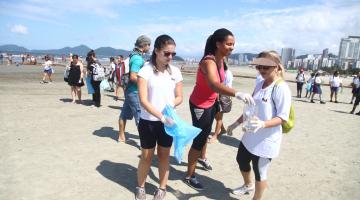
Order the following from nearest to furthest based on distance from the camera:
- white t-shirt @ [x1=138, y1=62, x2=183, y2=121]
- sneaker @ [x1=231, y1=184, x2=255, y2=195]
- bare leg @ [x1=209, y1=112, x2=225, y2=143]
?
1. white t-shirt @ [x1=138, y1=62, x2=183, y2=121]
2. sneaker @ [x1=231, y1=184, x2=255, y2=195]
3. bare leg @ [x1=209, y1=112, x2=225, y2=143]

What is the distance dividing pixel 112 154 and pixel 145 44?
6.89 feet

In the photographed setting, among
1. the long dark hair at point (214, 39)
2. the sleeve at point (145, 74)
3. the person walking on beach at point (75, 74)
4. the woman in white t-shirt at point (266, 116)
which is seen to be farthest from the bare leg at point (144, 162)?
the person walking on beach at point (75, 74)

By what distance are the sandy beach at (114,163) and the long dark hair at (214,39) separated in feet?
6.46

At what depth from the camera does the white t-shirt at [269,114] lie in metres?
3.16

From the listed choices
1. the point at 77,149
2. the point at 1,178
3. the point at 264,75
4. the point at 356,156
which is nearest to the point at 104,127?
the point at 77,149

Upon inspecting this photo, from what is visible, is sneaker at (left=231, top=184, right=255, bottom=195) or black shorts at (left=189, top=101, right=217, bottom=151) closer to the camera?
black shorts at (left=189, top=101, right=217, bottom=151)

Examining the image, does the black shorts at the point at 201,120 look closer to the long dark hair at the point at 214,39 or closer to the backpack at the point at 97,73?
the long dark hair at the point at 214,39

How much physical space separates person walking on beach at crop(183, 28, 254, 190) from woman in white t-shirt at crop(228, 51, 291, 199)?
0.45 m

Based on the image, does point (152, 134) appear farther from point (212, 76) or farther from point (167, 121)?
point (212, 76)

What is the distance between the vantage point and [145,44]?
557cm

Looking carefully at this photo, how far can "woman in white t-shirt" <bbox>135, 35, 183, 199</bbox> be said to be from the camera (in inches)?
138

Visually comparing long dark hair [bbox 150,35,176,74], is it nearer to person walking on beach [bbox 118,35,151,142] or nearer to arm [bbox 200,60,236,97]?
arm [bbox 200,60,236,97]

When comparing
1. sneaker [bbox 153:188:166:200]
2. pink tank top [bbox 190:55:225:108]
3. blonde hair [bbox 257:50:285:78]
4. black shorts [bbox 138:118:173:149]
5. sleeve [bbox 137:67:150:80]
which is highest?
blonde hair [bbox 257:50:285:78]

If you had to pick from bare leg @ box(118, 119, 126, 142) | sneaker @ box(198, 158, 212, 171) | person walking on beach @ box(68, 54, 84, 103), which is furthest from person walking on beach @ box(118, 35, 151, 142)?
person walking on beach @ box(68, 54, 84, 103)
